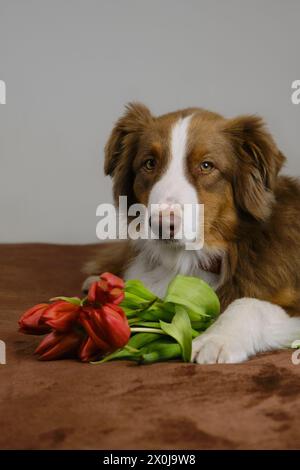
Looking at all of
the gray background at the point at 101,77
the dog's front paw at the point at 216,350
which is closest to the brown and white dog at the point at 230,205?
the dog's front paw at the point at 216,350

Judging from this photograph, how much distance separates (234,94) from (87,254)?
147 cm

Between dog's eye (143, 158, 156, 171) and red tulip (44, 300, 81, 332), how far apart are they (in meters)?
0.72

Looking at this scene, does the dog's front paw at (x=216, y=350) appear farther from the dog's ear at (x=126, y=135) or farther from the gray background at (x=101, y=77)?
the gray background at (x=101, y=77)

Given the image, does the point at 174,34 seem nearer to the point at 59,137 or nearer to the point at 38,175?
the point at 59,137

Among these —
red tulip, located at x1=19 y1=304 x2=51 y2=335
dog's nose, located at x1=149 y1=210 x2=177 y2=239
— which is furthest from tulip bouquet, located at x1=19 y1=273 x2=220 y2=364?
dog's nose, located at x1=149 y1=210 x2=177 y2=239

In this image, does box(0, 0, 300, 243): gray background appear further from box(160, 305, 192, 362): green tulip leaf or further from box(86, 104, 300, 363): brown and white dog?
box(160, 305, 192, 362): green tulip leaf

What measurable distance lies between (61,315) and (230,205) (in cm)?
85

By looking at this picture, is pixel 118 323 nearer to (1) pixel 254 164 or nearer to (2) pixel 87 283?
(1) pixel 254 164

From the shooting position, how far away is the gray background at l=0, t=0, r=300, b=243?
4586mm

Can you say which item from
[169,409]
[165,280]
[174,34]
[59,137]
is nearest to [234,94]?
[174,34]

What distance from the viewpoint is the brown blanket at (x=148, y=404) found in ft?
4.98

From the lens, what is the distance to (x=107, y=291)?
6.71ft

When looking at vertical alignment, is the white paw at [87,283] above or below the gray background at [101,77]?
below

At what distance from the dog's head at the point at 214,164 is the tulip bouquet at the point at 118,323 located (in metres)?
0.38
